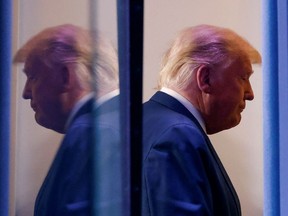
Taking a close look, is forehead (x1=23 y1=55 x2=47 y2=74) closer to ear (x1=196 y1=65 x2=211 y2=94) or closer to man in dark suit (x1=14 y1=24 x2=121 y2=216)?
man in dark suit (x1=14 y1=24 x2=121 y2=216)

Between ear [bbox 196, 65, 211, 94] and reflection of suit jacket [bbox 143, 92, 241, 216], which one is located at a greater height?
ear [bbox 196, 65, 211, 94]

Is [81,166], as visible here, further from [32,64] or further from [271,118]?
[271,118]

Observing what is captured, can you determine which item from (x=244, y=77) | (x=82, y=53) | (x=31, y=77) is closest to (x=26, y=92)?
(x=31, y=77)

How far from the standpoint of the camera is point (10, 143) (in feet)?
3.08

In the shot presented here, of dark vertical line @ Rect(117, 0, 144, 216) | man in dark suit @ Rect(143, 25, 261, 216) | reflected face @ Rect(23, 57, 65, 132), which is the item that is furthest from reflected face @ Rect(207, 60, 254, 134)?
reflected face @ Rect(23, 57, 65, 132)

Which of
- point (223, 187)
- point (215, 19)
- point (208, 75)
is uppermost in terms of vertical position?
point (215, 19)

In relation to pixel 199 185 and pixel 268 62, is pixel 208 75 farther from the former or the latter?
pixel 199 185

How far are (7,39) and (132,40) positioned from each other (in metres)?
0.24

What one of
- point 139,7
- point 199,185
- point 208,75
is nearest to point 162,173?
point 199,185

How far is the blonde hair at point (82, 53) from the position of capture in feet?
3.23

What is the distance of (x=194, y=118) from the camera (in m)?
1.02

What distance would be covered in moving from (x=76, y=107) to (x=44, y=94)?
2.7 inches

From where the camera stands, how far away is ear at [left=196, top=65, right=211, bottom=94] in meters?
1.02

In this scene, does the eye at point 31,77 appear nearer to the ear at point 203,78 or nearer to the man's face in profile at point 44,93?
the man's face in profile at point 44,93
